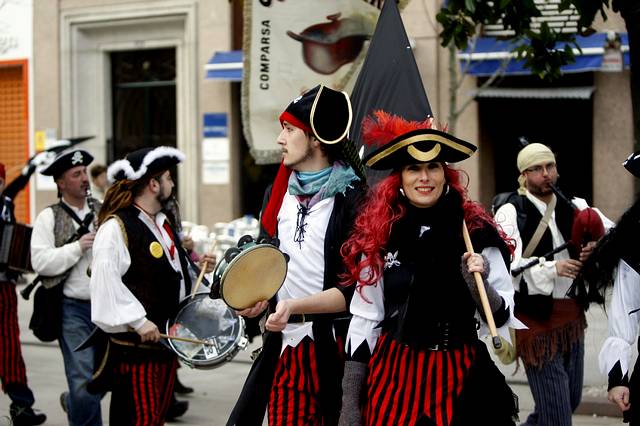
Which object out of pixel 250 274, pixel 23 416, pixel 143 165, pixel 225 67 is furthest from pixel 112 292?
pixel 225 67

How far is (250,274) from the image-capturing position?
4.14 meters

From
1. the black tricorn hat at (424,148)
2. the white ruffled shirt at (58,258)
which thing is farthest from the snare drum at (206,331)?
the black tricorn hat at (424,148)

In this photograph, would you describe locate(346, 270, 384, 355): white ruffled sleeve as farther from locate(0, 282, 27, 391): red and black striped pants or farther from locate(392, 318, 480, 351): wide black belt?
locate(0, 282, 27, 391): red and black striped pants

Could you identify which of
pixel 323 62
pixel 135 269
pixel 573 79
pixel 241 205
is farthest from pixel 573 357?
pixel 241 205

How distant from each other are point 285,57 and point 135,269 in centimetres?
294

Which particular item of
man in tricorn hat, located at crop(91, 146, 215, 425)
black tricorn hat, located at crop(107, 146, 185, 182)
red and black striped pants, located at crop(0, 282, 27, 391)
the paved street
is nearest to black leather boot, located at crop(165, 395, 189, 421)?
the paved street

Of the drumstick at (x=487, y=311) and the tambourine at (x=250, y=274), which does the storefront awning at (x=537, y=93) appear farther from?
the drumstick at (x=487, y=311)

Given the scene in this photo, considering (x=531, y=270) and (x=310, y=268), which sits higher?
(x=310, y=268)

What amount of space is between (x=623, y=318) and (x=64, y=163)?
13.5ft

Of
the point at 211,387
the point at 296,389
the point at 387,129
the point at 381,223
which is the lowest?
the point at 211,387

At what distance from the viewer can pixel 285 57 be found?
7.98m

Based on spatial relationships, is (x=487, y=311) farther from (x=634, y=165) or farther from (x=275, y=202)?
(x=275, y=202)

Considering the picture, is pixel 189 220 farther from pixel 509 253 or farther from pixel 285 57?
pixel 509 253

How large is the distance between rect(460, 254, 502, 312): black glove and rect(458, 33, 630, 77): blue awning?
8950 mm
